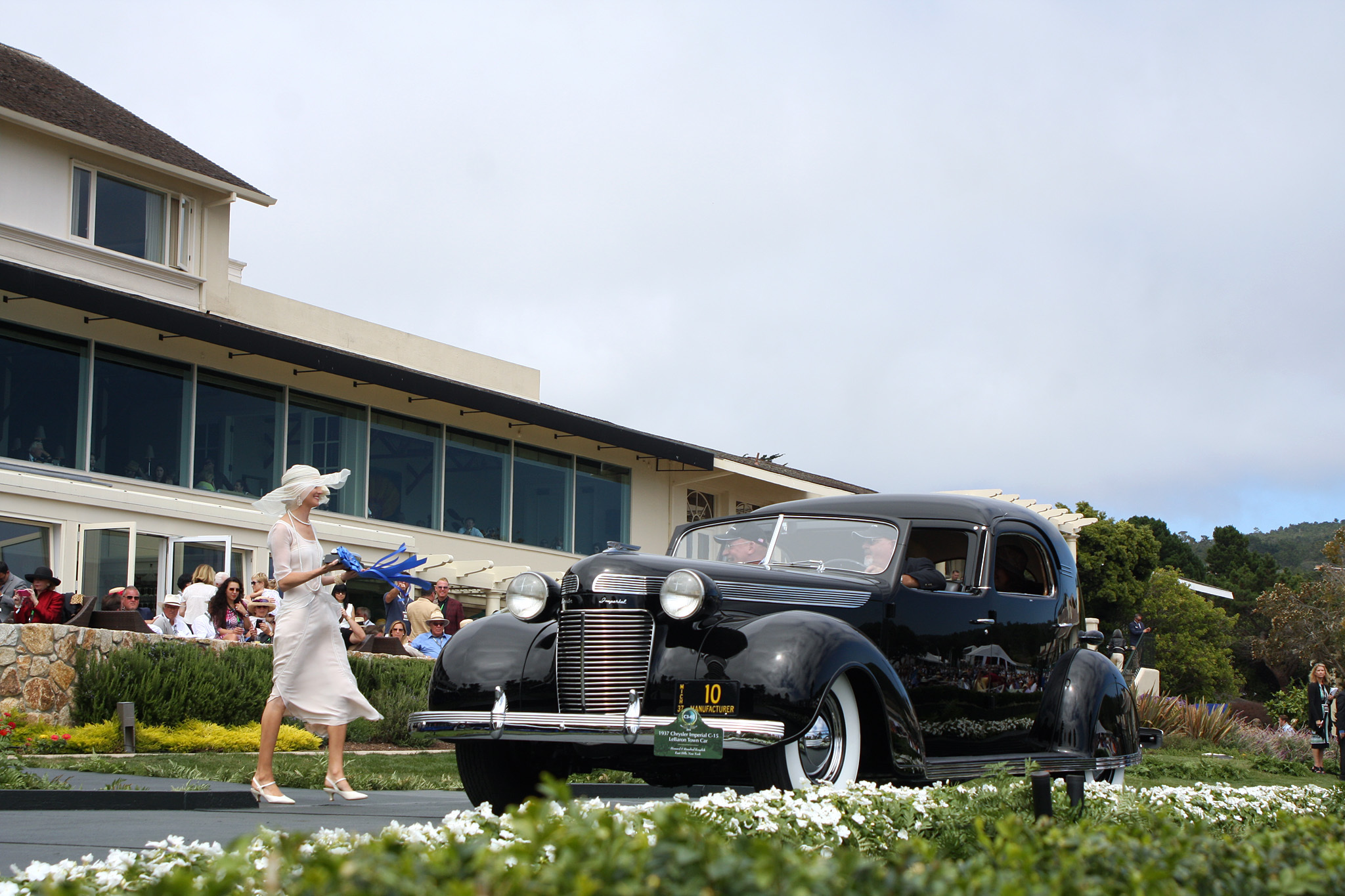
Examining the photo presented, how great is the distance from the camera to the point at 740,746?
610 centimetres

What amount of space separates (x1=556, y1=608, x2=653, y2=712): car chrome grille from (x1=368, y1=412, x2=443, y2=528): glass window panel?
1736 centimetres

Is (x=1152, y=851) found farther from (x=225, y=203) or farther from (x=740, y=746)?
(x=225, y=203)

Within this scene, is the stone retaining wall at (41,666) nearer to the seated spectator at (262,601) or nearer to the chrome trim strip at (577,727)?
the seated spectator at (262,601)

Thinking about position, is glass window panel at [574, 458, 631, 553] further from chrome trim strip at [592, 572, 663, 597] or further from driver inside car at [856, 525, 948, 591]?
chrome trim strip at [592, 572, 663, 597]

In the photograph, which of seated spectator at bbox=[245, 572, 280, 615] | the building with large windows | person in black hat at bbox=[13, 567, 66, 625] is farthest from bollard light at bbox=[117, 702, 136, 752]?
the building with large windows

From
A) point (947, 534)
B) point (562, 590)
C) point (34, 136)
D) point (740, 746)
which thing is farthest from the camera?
point (34, 136)

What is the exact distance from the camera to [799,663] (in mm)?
6352

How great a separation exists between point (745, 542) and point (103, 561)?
40.5ft

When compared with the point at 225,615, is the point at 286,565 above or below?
above

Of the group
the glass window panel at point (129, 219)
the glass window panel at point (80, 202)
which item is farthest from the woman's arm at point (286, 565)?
the glass window panel at point (129, 219)

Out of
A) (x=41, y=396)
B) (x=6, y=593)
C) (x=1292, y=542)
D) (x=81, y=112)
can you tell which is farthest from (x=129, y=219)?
(x=1292, y=542)

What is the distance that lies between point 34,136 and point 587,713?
17.1 metres

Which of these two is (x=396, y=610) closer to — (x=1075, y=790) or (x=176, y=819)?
(x=176, y=819)

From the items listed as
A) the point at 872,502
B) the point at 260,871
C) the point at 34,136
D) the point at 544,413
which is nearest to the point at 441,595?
the point at 544,413
